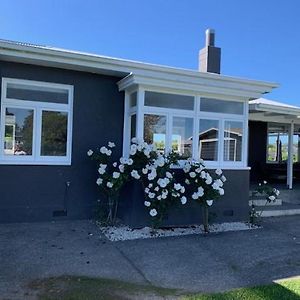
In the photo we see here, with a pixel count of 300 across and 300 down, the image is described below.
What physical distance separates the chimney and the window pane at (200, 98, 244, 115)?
2596 millimetres

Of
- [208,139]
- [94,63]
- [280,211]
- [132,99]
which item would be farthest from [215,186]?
[94,63]

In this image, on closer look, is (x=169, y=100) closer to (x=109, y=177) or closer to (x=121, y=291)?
(x=109, y=177)

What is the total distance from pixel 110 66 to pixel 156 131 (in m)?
1.65

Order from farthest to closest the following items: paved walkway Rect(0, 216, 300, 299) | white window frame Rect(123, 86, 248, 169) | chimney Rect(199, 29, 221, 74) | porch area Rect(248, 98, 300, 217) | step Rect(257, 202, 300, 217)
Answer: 1. porch area Rect(248, 98, 300, 217)
2. chimney Rect(199, 29, 221, 74)
3. step Rect(257, 202, 300, 217)
4. white window frame Rect(123, 86, 248, 169)
5. paved walkway Rect(0, 216, 300, 299)

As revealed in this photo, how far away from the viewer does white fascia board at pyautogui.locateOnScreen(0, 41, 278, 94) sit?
7145 millimetres

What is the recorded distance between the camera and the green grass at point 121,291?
4402 millimetres

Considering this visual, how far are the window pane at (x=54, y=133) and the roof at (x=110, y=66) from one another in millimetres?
1045

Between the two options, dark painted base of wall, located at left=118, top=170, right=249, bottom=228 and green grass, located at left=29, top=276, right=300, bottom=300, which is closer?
green grass, located at left=29, top=276, right=300, bottom=300

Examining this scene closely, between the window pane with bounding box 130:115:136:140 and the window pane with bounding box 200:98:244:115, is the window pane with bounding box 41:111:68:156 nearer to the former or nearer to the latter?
the window pane with bounding box 130:115:136:140

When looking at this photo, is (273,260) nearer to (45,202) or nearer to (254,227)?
(254,227)

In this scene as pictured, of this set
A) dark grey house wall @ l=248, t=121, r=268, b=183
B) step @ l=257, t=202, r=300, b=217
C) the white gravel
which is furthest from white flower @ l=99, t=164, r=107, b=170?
dark grey house wall @ l=248, t=121, r=268, b=183

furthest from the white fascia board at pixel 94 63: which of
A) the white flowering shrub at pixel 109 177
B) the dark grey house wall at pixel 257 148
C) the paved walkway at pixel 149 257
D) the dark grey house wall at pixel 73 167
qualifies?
the dark grey house wall at pixel 257 148

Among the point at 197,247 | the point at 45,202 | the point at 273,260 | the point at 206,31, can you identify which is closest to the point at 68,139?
the point at 45,202

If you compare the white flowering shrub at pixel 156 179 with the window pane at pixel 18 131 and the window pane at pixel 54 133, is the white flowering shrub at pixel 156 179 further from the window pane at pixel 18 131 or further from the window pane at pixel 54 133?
the window pane at pixel 18 131
